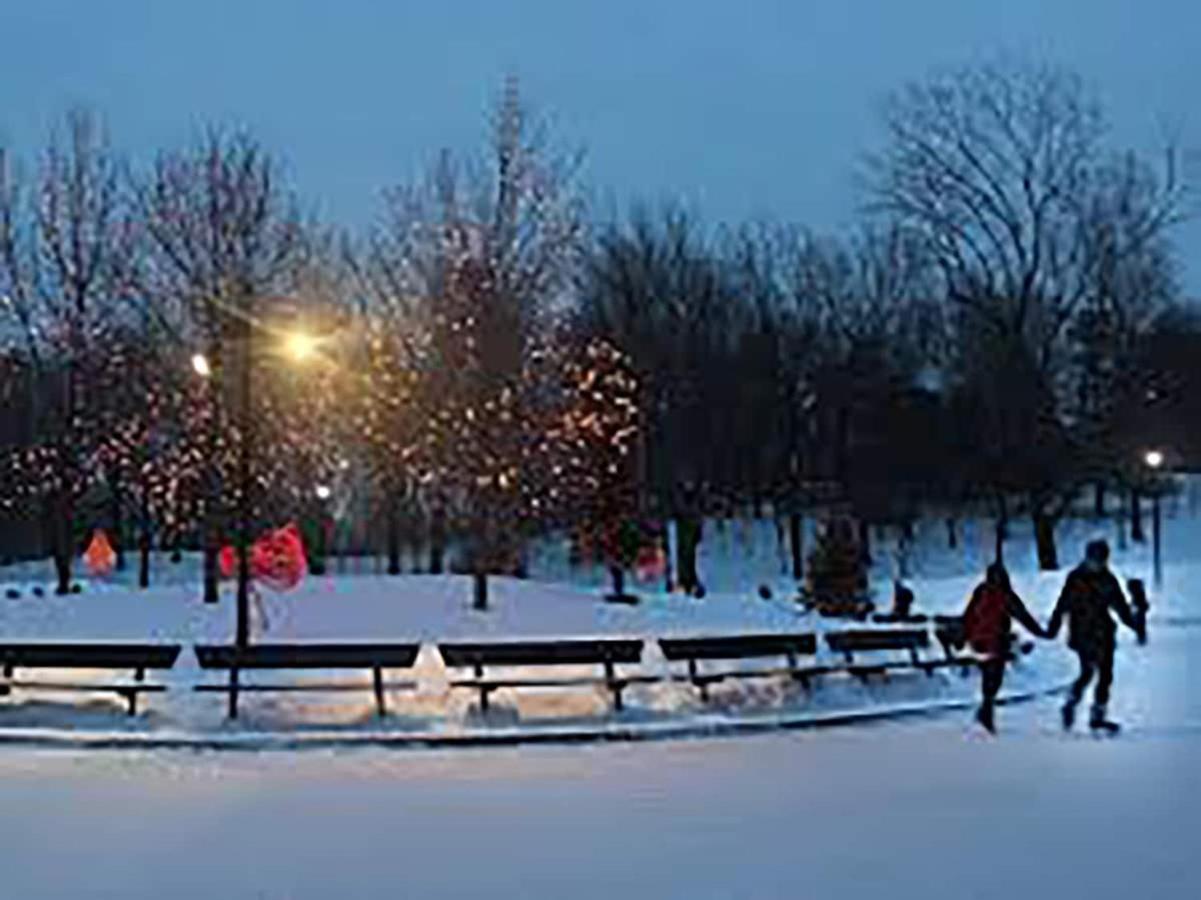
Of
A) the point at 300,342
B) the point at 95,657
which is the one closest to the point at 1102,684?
the point at 95,657

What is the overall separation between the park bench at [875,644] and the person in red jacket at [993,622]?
7.06ft

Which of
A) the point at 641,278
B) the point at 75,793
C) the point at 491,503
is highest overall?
the point at 641,278

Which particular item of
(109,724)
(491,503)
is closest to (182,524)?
(491,503)

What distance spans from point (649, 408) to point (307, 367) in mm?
19123

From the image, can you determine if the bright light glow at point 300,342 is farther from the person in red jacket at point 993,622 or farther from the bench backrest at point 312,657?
the person in red jacket at point 993,622

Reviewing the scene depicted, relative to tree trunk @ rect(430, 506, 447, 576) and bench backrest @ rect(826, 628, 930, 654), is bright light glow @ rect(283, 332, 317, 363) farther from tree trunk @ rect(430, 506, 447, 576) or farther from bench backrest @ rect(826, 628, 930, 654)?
tree trunk @ rect(430, 506, 447, 576)

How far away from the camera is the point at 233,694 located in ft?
63.1

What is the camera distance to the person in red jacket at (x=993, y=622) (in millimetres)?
18375

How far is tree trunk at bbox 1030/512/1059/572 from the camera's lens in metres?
54.8

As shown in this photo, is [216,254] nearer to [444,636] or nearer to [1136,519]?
[444,636]

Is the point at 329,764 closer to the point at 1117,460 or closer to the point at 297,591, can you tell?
the point at 297,591

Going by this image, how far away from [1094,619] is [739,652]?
14.5 ft

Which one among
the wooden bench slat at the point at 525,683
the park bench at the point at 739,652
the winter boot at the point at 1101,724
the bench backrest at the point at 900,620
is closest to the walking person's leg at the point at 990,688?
the winter boot at the point at 1101,724

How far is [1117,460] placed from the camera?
65562 millimetres
